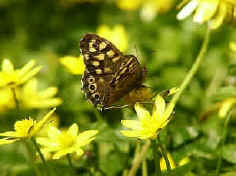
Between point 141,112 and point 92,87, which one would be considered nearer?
point 141,112

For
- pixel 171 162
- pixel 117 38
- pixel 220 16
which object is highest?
pixel 220 16

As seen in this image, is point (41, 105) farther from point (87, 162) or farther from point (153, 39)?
point (153, 39)

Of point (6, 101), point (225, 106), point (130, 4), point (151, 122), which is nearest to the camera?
point (151, 122)

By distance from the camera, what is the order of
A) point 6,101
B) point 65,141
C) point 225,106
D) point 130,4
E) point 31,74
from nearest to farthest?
point 65,141, point 31,74, point 225,106, point 6,101, point 130,4

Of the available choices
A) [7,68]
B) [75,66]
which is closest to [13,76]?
[7,68]

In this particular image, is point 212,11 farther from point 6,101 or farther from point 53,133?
point 6,101

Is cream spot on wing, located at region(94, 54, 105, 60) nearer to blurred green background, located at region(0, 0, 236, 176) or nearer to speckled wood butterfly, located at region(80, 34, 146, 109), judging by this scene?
speckled wood butterfly, located at region(80, 34, 146, 109)

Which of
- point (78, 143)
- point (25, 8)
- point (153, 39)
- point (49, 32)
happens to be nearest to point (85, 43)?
point (78, 143)

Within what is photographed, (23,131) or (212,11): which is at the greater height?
(212,11)
